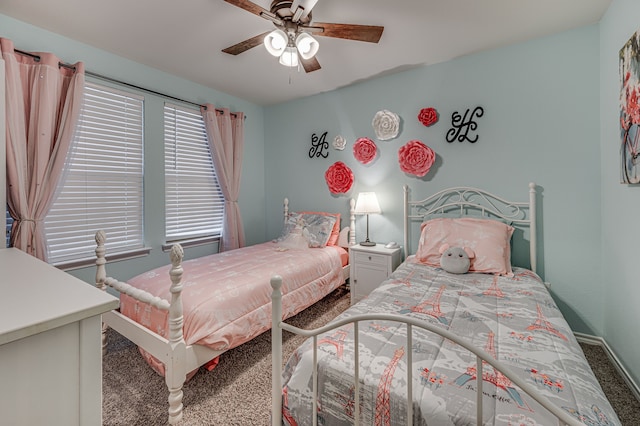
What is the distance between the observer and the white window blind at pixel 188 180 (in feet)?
10.5

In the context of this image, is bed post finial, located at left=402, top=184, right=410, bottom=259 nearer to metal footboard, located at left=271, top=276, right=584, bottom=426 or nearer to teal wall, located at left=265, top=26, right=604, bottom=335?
teal wall, located at left=265, top=26, right=604, bottom=335

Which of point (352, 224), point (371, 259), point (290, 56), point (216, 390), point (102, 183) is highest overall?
point (290, 56)

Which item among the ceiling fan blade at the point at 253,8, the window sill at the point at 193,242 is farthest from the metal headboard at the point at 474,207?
the window sill at the point at 193,242

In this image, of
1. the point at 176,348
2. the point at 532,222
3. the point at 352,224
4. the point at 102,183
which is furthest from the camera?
the point at 352,224

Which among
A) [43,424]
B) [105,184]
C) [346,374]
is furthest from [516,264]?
[105,184]

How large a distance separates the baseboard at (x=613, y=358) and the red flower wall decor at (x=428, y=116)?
2.27m

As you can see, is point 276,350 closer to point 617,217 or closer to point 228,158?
point 617,217

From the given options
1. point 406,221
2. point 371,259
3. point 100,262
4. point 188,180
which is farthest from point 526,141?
point 100,262

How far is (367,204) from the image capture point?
312 cm

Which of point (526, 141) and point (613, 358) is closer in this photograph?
point (613, 358)

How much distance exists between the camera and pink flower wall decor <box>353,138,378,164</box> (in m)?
3.30

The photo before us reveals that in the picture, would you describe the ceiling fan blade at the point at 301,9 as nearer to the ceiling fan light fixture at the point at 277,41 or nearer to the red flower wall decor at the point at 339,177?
the ceiling fan light fixture at the point at 277,41

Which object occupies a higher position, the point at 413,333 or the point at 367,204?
the point at 367,204

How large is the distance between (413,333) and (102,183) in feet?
9.62
